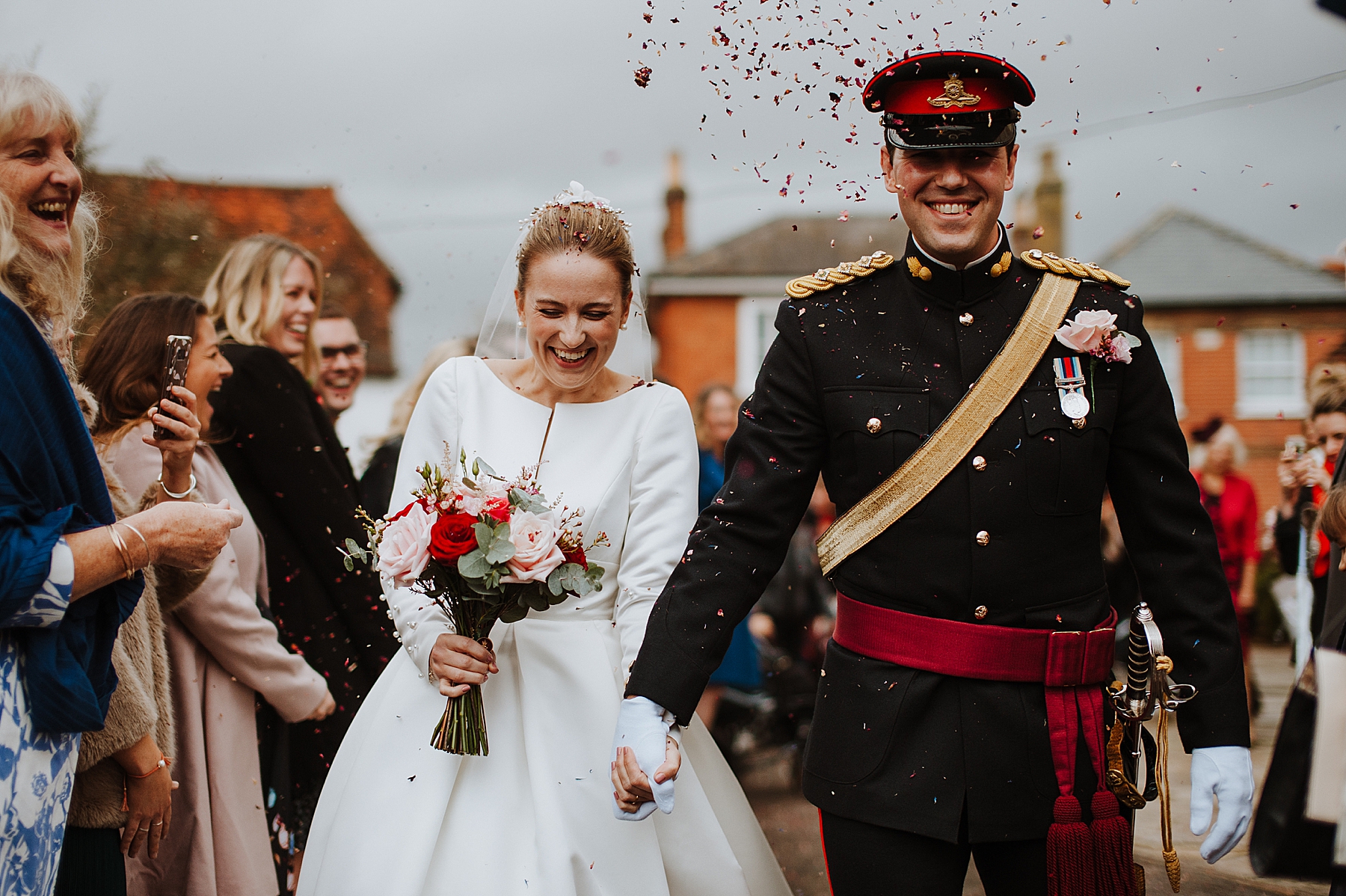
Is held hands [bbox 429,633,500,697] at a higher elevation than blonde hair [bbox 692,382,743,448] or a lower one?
lower

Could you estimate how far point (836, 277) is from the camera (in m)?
2.68

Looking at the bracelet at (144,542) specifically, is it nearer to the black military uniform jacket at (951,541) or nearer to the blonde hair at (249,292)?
the black military uniform jacket at (951,541)

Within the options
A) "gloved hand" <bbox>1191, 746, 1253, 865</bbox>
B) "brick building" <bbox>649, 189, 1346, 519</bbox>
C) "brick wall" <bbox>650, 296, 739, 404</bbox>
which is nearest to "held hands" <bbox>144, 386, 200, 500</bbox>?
"gloved hand" <bbox>1191, 746, 1253, 865</bbox>

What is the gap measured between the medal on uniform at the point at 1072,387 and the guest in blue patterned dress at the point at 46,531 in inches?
75.7

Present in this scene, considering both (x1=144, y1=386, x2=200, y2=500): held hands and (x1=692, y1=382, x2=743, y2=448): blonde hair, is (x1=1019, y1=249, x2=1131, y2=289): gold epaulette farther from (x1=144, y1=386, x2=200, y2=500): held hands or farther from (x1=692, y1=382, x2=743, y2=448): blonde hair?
(x1=692, y1=382, x2=743, y2=448): blonde hair

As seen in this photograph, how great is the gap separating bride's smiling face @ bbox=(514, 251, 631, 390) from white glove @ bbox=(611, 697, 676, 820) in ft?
3.23

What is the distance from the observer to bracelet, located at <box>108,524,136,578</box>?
232cm

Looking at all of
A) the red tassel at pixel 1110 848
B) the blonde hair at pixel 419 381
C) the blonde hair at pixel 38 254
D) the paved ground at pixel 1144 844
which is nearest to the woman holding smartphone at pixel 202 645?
the blonde hair at pixel 38 254

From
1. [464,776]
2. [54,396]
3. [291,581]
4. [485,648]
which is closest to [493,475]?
[485,648]

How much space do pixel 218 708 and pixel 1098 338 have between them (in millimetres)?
2839

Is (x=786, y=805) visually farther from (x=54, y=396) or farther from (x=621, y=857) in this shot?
(x=54, y=396)

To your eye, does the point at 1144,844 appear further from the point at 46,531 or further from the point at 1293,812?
the point at 46,531

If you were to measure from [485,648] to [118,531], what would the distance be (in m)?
0.86

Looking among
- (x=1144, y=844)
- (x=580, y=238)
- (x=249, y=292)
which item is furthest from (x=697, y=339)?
(x=580, y=238)
